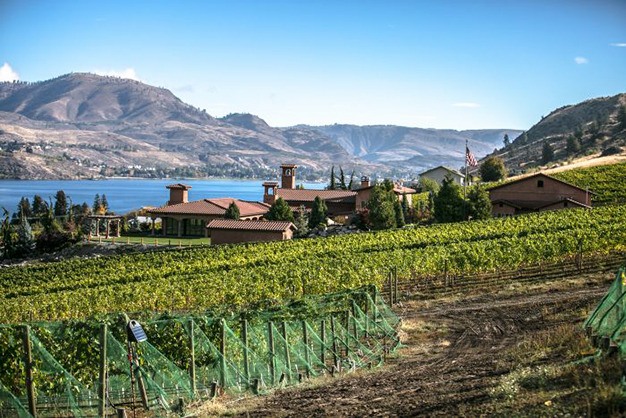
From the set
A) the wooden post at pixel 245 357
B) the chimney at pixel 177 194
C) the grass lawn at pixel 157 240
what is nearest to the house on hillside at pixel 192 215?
the grass lawn at pixel 157 240

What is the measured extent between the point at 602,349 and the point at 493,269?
20434 millimetres

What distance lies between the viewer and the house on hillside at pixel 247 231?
169 feet

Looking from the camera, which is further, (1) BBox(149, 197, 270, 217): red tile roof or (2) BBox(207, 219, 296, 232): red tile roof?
(1) BBox(149, 197, 270, 217): red tile roof

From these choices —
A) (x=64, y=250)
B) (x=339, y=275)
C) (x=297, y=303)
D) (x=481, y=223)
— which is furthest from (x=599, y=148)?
(x=297, y=303)

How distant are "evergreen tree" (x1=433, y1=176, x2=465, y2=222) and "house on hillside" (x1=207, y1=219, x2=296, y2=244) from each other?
43.3ft

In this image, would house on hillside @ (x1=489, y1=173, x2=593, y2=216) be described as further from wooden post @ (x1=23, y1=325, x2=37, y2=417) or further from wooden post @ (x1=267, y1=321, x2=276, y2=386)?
wooden post @ (x1=23, y1=325, x2=37, y2=417)

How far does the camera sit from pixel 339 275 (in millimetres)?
29594

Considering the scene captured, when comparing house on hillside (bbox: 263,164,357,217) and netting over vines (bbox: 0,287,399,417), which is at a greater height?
house on hillside (bbox: 263,164,357,217)

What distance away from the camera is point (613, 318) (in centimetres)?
1381

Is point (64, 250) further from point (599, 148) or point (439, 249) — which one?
point (599, 148)

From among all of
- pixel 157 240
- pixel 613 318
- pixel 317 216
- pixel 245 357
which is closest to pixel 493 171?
pixel 317 216

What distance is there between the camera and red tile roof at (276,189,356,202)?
71.8 metres

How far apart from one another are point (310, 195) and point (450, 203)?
71.1ft

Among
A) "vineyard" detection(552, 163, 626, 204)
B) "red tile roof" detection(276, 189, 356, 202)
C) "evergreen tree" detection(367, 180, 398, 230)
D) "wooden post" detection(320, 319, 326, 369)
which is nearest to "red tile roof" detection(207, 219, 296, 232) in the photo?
"evergreen tree" detection(367, 180, 398, 230)
